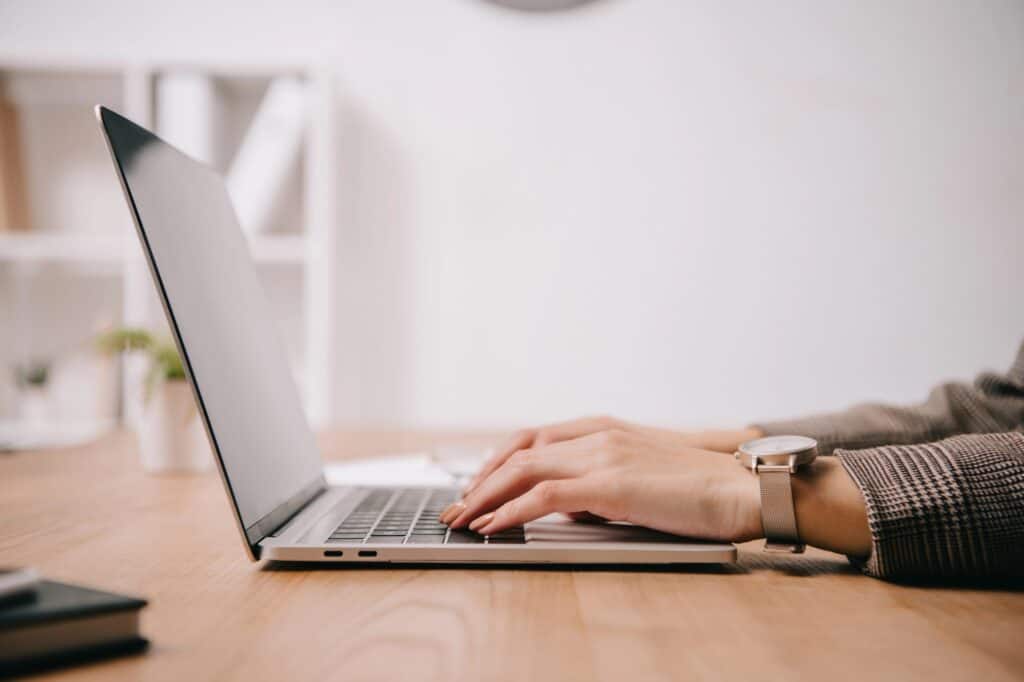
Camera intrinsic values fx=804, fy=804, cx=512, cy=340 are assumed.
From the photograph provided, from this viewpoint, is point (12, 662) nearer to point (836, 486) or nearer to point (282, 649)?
point (282, 649)

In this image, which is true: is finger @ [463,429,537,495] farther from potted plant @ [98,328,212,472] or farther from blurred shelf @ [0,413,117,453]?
blurred shelf @ [0,413,117,453]

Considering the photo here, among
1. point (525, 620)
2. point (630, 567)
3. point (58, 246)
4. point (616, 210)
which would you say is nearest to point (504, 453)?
point (630, 567)

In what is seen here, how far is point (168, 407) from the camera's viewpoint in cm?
108

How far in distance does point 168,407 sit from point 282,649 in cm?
77

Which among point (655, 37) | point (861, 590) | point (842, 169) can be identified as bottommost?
point (861, 590)

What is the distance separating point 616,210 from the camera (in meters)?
2.36

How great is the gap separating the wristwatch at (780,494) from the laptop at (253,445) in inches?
2.2

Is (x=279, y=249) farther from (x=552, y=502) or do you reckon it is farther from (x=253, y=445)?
Answer: (x=552, y=502)

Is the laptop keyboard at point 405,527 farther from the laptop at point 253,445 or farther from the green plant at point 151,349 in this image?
the green plant at point 151,349

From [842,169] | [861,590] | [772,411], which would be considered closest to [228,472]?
[861,590]

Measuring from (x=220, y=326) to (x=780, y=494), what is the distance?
46cm

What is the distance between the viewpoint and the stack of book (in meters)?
0.34

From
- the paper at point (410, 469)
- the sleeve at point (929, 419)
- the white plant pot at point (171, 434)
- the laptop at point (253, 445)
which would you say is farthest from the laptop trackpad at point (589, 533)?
the white plant pot at point (171, 434)

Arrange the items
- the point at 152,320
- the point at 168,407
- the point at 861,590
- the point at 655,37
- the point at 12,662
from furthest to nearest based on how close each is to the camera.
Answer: the point at 655,37 < the point at 152,320 < the point at 168,407 < the point at 861,590 < the point at 12,662
